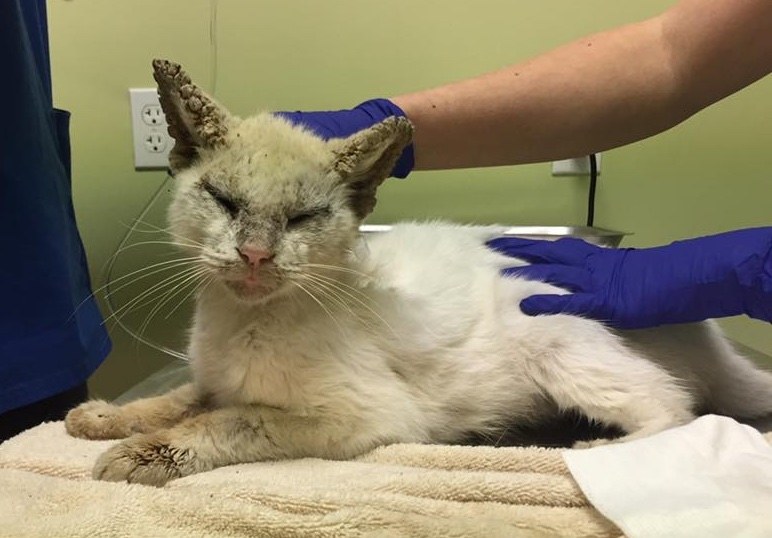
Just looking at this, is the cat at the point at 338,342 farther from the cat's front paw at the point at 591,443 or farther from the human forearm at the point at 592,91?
the human forearm at the point at 592,91

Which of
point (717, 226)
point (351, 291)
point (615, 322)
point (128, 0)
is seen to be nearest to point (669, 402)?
point (615, 322)

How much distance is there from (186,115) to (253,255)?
208 millimetres

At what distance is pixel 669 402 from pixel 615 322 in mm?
140

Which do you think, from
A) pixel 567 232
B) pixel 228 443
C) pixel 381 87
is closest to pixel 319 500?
pixel 228 443

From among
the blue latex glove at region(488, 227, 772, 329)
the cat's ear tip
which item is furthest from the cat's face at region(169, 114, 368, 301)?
the blue latex glove at region(488, 227, 772, 329)

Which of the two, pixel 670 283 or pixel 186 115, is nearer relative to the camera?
pixel 186 115

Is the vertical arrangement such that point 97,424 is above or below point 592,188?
below

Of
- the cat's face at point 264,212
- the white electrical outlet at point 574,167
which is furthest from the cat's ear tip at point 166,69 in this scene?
the white electrical outlet at point 574,167

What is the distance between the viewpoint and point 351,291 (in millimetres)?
912

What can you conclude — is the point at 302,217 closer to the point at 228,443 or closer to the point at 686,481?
the point at 228,443

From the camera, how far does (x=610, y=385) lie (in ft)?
3.11

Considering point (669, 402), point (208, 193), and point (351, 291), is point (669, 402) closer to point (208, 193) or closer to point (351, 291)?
point (351, 291)

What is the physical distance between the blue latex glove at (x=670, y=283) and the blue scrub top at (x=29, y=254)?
0.69m

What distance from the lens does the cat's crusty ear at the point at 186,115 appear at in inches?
30.9
